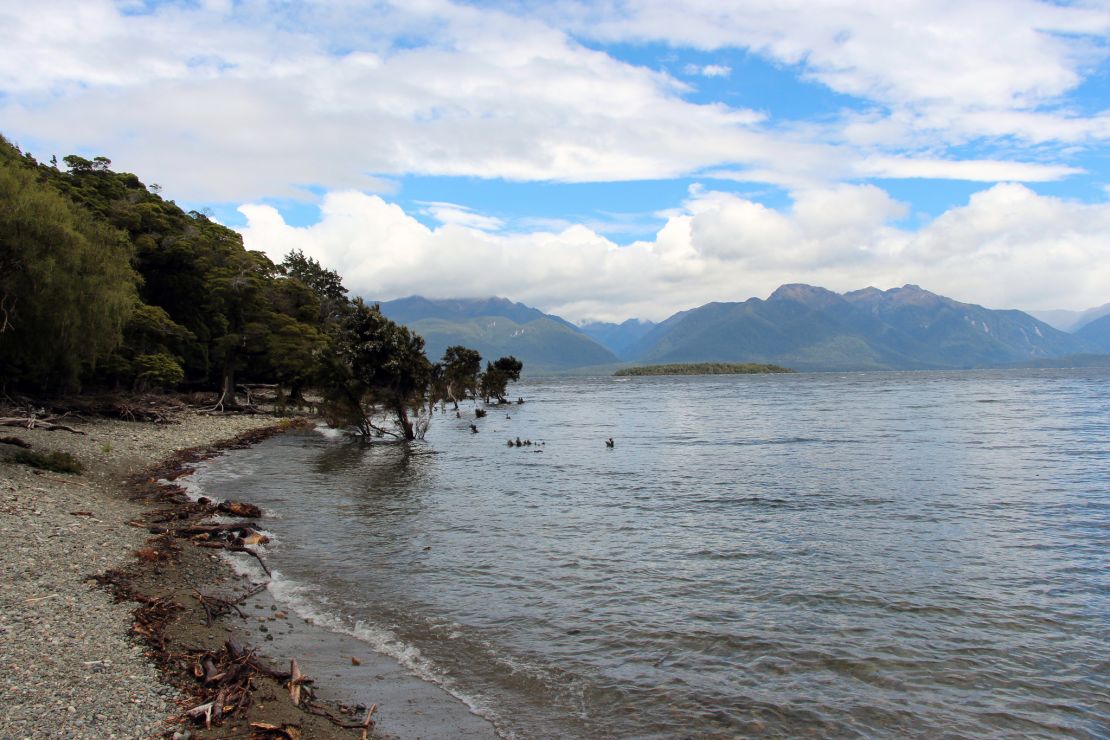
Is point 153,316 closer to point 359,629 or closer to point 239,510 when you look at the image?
point 239,510

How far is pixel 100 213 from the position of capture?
177 feet

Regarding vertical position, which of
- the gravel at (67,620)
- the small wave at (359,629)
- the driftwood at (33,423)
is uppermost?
the driftwood at (33,423)

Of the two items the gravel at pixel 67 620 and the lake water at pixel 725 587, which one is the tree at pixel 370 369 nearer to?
the lake water at pixel 725 587

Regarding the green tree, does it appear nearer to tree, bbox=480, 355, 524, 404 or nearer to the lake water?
the lake water

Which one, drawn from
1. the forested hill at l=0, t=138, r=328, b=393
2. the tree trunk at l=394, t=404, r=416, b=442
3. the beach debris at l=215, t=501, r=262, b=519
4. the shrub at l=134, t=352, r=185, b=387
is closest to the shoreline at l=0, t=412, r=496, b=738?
the beach debris at l=215, t=501, r=262, b=519

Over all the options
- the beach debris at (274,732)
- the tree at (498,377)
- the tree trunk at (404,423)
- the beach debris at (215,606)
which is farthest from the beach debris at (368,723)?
the tree at (498,377)

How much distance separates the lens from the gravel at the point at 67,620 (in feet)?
24.9

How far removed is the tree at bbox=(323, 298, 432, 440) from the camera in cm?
4650

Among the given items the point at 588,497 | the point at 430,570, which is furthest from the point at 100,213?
the point at 430,570

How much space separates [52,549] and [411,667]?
8826 mm

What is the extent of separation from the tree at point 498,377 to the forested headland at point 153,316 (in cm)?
3324

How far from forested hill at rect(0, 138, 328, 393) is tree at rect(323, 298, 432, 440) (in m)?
11.3

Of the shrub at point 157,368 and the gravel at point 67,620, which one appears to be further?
the shrub at point 157,368

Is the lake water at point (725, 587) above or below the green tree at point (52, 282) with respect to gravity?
below
